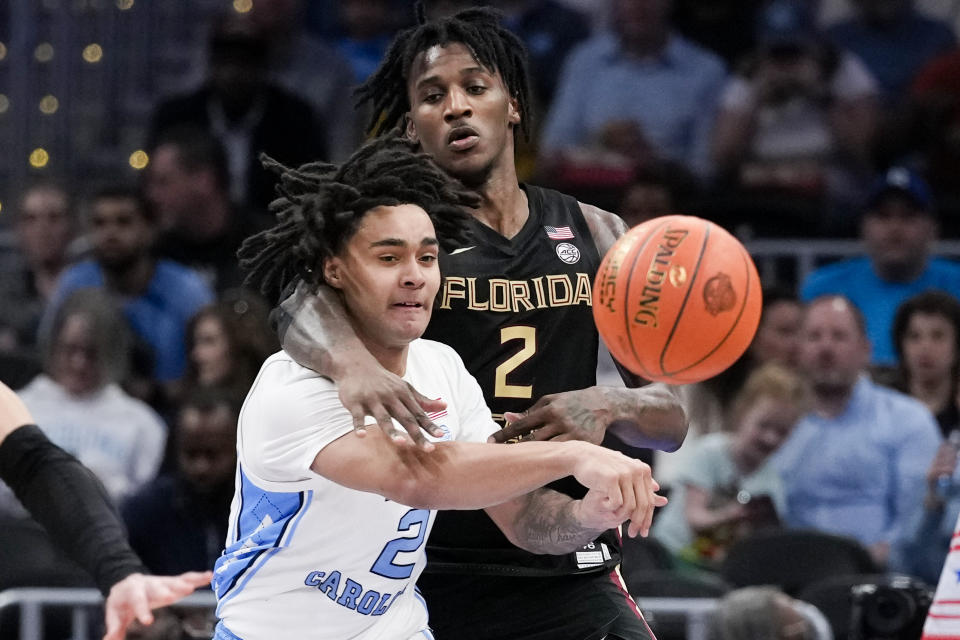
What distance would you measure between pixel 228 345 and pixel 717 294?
13.3ft

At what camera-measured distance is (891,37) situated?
9766 millimetres

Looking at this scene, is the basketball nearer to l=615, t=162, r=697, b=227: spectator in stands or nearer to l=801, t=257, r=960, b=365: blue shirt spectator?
l=615, t=162, r=697, b=227: spectator in stands

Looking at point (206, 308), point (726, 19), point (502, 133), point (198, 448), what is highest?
point (726, 19)

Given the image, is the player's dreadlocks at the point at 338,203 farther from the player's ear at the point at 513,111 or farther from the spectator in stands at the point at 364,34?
the spectator in stands at the point at 364,34

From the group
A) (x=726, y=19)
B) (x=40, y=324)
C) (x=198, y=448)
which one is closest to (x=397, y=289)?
(x=198, y=448)

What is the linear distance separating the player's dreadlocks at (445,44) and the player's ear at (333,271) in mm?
859

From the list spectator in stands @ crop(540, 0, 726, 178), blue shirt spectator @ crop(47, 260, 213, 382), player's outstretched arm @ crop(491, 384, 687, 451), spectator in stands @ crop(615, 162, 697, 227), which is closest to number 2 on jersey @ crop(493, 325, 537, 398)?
player's outstretched arm @ crop(491, 384, 687, 451)

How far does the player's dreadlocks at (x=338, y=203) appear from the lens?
3887mm

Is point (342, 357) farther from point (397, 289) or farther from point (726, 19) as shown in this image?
point (726, 19)

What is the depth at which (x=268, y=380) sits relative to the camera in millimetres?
3809

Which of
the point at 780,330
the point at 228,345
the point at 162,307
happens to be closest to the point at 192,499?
the point at 228,345

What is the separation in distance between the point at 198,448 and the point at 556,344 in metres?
3.22

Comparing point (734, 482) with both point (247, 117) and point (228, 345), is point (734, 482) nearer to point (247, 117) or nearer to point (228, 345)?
point (228, 345)

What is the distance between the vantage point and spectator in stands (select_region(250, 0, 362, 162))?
973 centimetres
